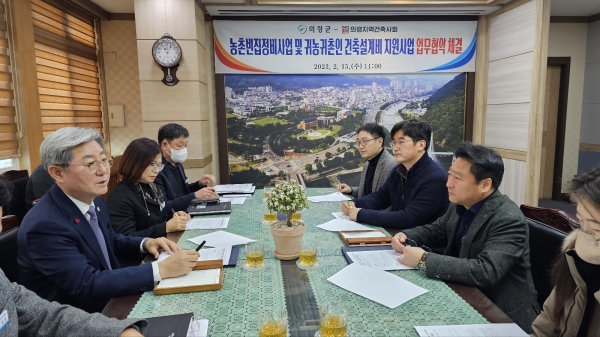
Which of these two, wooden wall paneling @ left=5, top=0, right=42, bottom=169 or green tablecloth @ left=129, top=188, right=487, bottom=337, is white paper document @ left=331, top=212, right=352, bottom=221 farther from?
wooden wall paneling @ left=5, top=0, right=42, bottom=169

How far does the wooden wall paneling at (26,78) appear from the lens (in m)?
3.54

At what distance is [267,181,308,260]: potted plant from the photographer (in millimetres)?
1702

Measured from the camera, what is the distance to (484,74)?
5242mm

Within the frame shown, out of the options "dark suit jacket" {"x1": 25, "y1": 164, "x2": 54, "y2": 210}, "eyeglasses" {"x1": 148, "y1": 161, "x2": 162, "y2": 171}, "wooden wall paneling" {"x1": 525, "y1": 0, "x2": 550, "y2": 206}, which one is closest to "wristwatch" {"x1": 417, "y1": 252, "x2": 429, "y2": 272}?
"eyeglasses" {"x1": 148, "y1": 161, "x2": 162, "y2": 171}

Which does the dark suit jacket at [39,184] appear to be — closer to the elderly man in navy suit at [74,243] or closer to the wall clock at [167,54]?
the elderly man in navy suit at [74,243]

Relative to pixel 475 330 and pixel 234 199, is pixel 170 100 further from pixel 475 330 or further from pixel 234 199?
pixel 475 330

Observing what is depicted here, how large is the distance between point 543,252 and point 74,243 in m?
2.05

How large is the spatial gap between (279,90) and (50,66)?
105 inches

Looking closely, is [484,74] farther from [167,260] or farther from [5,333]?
[5,333]

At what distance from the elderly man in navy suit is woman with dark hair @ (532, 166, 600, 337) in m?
1.33

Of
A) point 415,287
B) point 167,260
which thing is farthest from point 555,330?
point 167,260

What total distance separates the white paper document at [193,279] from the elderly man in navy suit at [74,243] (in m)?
0.02

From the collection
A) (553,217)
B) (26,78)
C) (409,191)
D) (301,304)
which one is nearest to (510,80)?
(409,191)

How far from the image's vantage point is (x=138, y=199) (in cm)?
242
